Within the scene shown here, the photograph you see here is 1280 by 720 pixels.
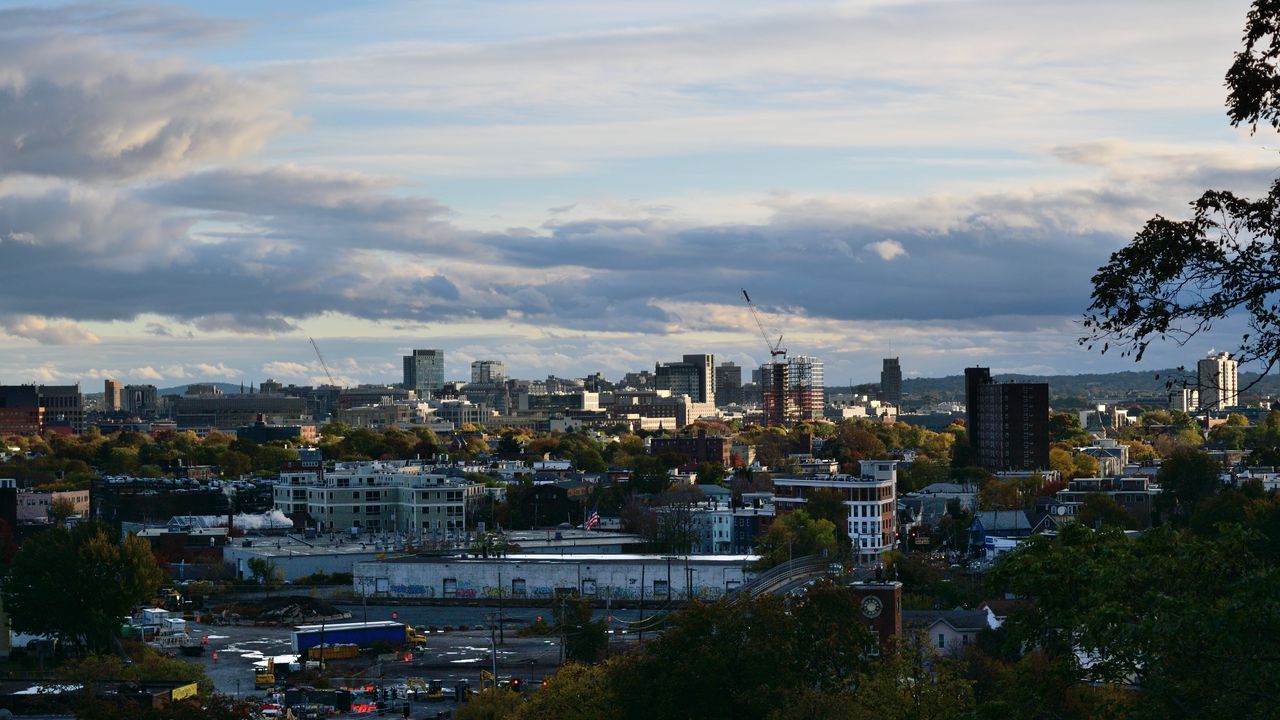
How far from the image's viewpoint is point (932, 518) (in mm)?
104312

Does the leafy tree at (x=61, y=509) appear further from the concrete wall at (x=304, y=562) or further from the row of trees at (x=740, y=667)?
the row of trees at (x=740, y=667)

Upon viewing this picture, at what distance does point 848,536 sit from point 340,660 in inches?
1442

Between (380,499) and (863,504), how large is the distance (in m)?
28.8

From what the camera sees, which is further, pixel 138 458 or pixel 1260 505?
pixel 138 458

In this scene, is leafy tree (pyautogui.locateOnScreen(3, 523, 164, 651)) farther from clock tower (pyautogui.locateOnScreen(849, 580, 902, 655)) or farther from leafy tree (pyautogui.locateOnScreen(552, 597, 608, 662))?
clock tower (pyautogui.locateOnScreen(849, 580, 902, 655))

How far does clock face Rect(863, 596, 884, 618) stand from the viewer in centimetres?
4519

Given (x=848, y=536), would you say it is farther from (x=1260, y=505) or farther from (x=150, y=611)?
(x=150, y=611)

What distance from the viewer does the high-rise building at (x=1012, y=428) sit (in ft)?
446

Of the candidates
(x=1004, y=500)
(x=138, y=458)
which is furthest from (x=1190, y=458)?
(x=138, y=458)

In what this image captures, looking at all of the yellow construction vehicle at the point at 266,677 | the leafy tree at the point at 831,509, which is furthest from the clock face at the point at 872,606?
the leafy tree at the point at 831,509

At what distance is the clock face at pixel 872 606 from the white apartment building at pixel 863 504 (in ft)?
143

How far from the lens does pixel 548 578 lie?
7725cm

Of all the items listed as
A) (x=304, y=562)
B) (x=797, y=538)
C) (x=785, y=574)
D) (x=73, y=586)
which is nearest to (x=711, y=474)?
(x=797, y=538)

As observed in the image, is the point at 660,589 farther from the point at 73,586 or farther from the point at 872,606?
the point at 872,606
